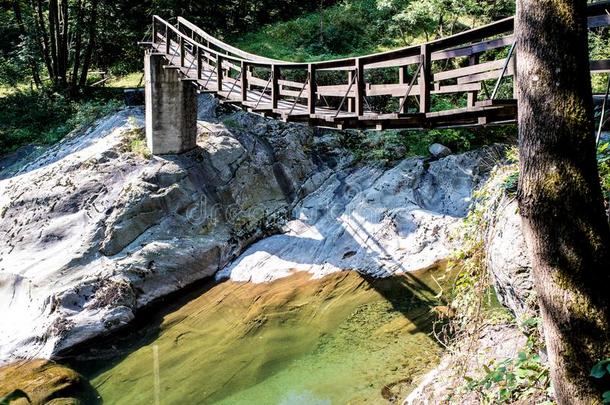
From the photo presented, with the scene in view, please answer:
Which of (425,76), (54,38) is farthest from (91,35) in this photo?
(425,76)

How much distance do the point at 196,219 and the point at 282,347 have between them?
5.20 metres

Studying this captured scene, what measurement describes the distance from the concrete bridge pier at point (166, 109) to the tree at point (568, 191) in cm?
1172

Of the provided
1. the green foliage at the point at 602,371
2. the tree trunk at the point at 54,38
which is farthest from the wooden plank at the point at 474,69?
the tree trunk at the point at 54,38

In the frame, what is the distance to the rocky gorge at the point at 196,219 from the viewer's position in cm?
1074

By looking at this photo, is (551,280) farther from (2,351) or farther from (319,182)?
(319,182)

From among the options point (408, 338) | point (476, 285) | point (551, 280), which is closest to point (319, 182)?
point (408, 338)

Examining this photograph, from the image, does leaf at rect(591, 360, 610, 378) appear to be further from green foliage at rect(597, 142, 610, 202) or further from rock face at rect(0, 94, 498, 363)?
rock face at rect(0, 94, 498, 363)

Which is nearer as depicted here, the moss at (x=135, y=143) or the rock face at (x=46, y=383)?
the rock face at (x=46, y=383)

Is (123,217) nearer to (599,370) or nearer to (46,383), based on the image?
(46,383)

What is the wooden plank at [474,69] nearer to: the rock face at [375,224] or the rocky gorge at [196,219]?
the rocky gorge at [196,219]

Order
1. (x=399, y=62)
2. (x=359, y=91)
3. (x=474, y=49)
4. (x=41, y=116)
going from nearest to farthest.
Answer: (x=474, y=49), (x=399, y=62), (x=359, y=91), (x=41, y=116)

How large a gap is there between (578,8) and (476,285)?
128 inches

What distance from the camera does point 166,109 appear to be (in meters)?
14.1

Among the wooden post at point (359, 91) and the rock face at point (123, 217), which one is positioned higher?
the wooden post at point (359, 91)
